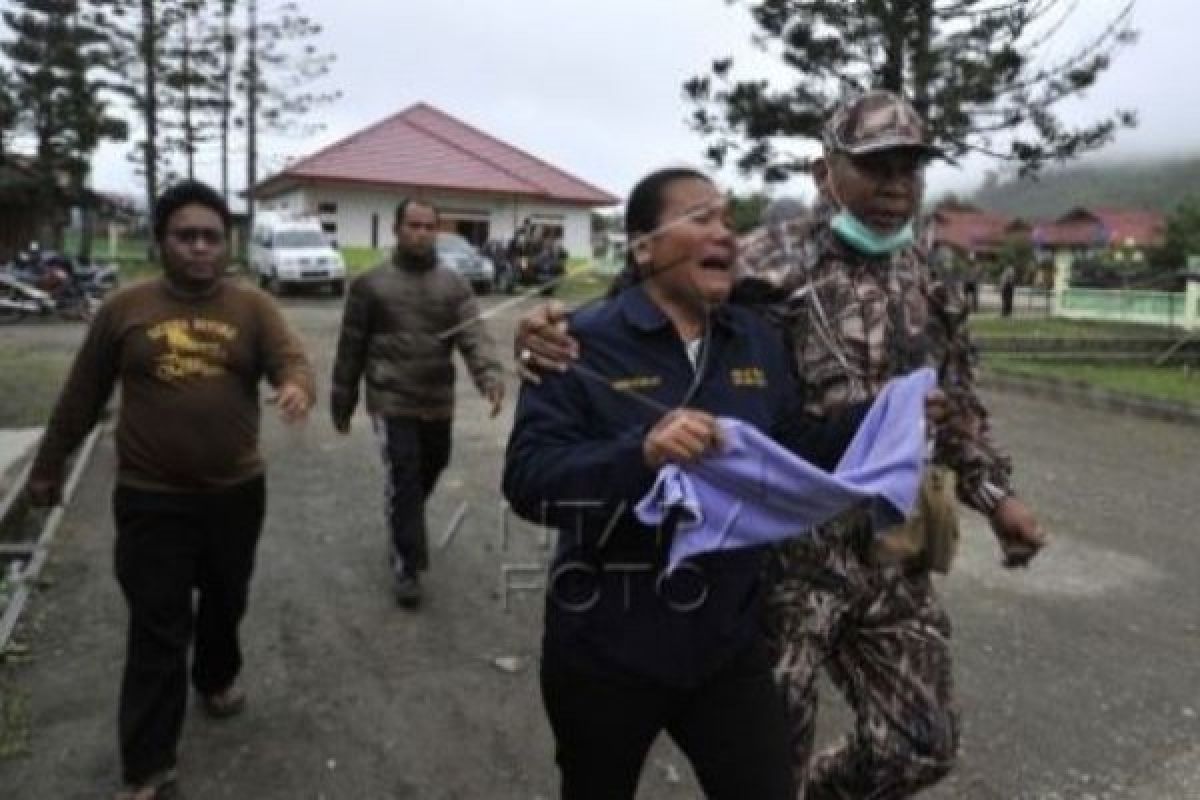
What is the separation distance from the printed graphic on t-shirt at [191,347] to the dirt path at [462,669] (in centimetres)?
129

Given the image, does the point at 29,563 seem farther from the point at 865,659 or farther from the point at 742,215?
the point at 865,659

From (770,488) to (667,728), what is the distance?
58cm

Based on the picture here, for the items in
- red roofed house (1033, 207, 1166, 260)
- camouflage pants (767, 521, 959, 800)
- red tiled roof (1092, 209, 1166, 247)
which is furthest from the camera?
red tiled roof (1092, 209, 1166, 247)

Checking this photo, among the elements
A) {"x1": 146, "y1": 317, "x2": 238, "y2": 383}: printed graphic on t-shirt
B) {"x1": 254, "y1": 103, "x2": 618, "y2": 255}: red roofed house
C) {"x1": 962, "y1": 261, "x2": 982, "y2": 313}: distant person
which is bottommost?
{"x1": 146, "y1": 317, "x2": 238, "y2": 383}: printed graphic on t-shirt

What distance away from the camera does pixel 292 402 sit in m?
4.12

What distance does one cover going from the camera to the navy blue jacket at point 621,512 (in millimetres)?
2420

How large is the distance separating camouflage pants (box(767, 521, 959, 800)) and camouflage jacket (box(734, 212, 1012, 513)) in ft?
1.13

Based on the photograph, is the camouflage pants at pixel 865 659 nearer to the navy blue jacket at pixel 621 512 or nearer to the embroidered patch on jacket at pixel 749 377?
the navy blue jacket at pixel 621 512

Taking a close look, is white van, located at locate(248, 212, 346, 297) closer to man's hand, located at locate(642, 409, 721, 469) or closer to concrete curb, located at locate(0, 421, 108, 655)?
concrete curb, located at locate(0, 421, 108, 655)

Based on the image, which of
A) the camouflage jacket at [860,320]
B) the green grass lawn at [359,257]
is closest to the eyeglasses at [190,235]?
the camouflage jacket at [860,320]

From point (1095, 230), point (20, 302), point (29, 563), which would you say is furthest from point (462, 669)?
point (1095, 230)

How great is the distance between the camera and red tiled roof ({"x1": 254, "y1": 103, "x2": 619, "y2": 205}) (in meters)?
42.1

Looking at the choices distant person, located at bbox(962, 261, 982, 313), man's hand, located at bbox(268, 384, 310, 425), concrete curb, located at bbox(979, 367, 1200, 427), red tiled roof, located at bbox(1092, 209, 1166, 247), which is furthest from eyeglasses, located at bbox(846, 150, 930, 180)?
red tiled roof, located at bbox(1092, 209, 1166, 247)

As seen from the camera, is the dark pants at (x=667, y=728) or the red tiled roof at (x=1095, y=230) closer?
→ the dark pants at (x=667, y=728)
